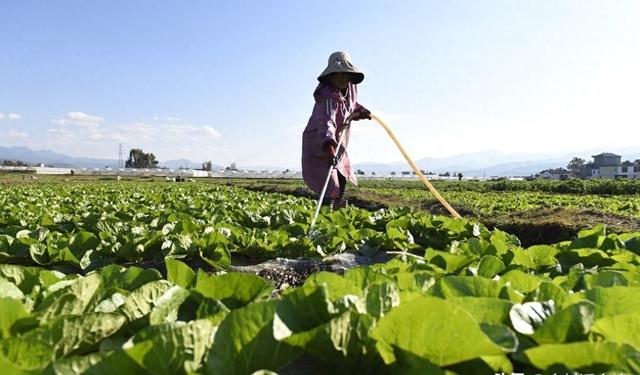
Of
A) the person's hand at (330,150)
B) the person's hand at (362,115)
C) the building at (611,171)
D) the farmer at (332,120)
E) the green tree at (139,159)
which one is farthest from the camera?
the green tree at (139,159)

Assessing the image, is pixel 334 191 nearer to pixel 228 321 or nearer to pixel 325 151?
pixel 325 151

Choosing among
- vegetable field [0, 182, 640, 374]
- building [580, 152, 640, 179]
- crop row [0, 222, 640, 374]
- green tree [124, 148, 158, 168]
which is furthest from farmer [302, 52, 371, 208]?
green tree [124, 148, 158, 168]

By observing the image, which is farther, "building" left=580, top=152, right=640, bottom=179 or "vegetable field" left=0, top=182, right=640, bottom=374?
"building" left=580, top=152, right=640, bottom=179

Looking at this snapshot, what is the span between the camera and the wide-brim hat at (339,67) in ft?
22.7

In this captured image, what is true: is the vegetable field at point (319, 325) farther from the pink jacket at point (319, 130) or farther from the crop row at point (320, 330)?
the pink jacket at point (319, 130)

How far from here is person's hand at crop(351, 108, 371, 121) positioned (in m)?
6.93

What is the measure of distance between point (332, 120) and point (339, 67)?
0.77m

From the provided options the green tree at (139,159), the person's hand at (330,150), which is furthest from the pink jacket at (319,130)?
the green tree at (139,159)

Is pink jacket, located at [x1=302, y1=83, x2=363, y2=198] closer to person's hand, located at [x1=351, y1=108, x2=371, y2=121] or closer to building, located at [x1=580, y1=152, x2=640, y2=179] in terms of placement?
person's hand, located at [x1=351, y1=108, x2=371, y2=121]

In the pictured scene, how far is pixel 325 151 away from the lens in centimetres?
670

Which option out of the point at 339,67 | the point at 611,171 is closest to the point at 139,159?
the point at 611,171

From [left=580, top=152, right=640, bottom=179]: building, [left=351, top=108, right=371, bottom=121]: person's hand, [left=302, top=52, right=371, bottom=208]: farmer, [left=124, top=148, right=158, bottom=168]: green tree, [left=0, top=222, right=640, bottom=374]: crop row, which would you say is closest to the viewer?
[left=0, top=222, right=640, bottom=374]: crop row

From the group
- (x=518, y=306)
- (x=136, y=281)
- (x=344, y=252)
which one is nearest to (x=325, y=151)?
(x=344, y=252)

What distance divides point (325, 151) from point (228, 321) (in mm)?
5703
